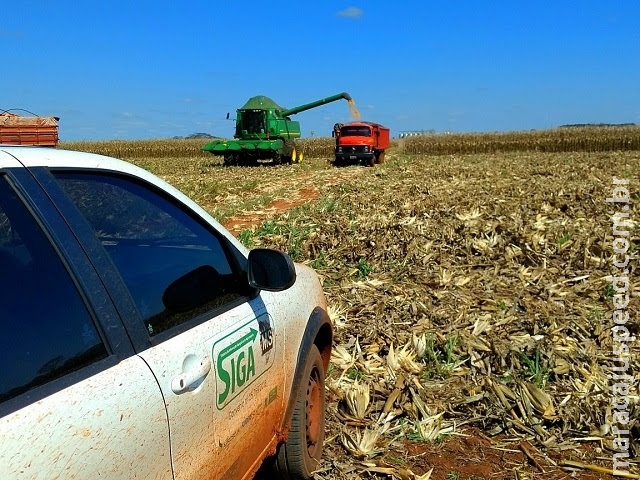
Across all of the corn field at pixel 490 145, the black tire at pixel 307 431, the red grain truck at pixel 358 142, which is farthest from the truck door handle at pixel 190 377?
the corn field at pixel 490 145

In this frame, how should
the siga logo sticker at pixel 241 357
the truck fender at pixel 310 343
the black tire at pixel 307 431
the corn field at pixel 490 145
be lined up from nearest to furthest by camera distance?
the siga logo sticker at pixel 241 357, the truck fender at pixel 310 343, the black tire at pixel 307 431, the corn field at pixel 490 145

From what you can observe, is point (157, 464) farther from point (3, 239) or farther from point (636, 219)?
point (636, 219)

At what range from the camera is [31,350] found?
4.70 feet

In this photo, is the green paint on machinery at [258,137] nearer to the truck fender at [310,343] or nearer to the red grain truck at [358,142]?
the red grain truck at [358,142]

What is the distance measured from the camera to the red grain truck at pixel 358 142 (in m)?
28.3

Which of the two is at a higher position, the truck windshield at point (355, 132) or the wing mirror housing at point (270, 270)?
the truck windshield at point (355, 132)

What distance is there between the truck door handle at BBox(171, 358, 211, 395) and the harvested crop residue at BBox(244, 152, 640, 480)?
1781 millimetres

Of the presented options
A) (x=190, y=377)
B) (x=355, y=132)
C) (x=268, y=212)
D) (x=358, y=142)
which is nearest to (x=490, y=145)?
(x=355, y=132)

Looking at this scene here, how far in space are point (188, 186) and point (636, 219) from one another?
1243cm

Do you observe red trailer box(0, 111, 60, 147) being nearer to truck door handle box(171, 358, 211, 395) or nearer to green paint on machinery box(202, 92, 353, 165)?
truck door handle box(171, 358, 211, 395)

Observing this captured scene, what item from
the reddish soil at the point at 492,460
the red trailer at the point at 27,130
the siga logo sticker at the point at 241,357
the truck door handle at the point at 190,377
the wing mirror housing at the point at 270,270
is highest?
the red trailer at the point at 27,130

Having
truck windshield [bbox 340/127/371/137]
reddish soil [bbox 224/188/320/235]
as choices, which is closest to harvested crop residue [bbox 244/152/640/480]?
reddish soil [bbox 224/188/320/235]

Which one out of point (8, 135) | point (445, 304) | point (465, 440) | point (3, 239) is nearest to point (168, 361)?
point (3, 239)

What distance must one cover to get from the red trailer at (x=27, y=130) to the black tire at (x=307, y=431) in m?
2.37
